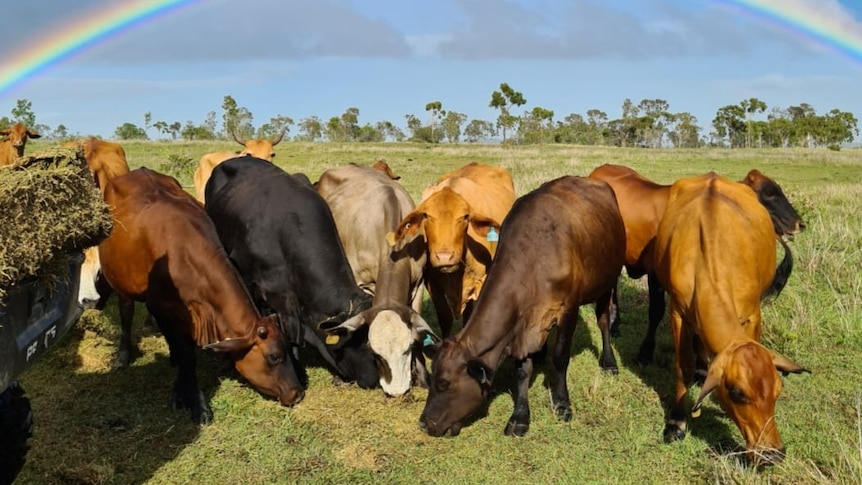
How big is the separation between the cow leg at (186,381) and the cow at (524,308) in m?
1.94

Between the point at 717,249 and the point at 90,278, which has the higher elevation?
the point at 717,249

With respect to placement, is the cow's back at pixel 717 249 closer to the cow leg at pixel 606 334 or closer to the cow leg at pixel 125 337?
the cow leg at pixel 606 334

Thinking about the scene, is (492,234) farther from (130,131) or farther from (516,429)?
(130,131)

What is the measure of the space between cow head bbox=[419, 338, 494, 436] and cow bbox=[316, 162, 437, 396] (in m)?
0.67

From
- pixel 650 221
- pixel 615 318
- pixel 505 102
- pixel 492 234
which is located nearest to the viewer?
pixel 492 234

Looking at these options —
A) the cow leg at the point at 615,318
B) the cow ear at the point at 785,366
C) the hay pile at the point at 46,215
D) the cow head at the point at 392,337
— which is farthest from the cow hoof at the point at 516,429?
the hay pile at the point at 46,215

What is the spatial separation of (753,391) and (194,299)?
14.3 feet

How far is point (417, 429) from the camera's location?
5.85m

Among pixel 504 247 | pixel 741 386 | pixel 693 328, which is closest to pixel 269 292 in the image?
pixel 504 247

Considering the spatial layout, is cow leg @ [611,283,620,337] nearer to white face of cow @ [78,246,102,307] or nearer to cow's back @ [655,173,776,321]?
cow's back @ [655,173,776,321]

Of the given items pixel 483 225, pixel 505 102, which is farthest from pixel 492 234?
pixel 505 102

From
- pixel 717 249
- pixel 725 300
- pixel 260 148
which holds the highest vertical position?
pixel 260 148

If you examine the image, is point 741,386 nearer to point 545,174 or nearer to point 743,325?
point 743,325

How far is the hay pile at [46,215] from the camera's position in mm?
3123
